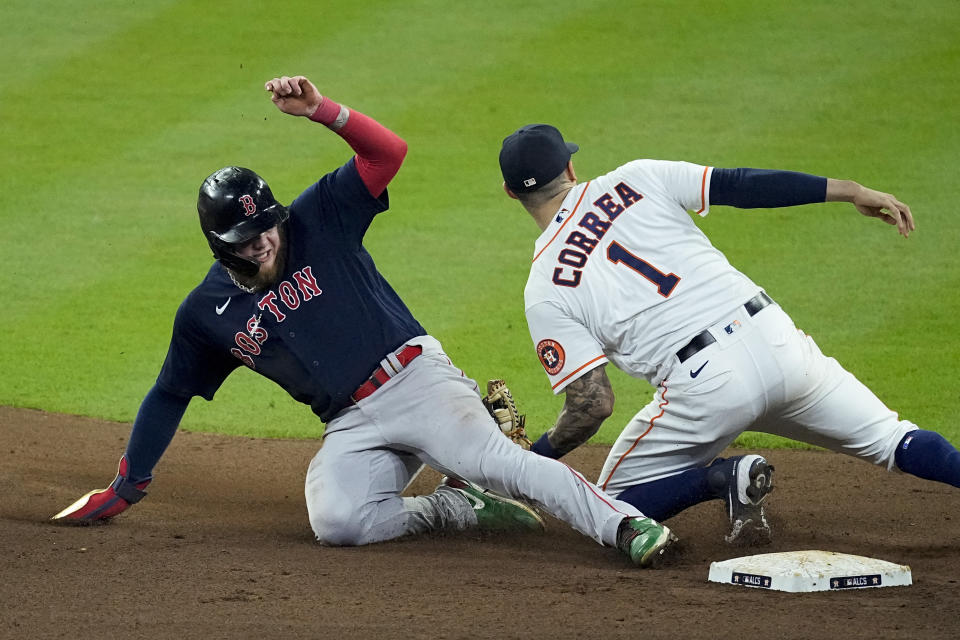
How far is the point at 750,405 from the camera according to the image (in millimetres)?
4102

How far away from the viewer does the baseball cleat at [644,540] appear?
12.6 feet

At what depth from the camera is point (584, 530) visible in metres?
4.05

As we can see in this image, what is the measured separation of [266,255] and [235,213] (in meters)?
0.19

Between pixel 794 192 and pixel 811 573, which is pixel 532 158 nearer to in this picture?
pixel 794 192

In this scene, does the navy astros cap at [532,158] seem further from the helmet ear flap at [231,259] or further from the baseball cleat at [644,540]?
the baseball cleat at [644,540]

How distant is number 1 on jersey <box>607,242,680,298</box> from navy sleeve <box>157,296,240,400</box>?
1.52 metres

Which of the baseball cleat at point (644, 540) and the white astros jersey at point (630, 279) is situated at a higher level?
the white astros jersey at point (630, 279)

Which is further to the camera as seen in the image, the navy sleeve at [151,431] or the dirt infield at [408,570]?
the navy sleeve at [151,431]

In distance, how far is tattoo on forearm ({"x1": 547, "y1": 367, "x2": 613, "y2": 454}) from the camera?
4145mm

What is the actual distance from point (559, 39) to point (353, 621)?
8113mm

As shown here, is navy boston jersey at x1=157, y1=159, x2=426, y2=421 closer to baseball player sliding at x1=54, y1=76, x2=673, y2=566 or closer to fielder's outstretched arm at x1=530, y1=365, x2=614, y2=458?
baseball player sliding at x1=54, y1=76, x2=673, y2=566

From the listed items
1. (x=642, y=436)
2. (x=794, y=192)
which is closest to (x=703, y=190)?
(x=794, y=192)

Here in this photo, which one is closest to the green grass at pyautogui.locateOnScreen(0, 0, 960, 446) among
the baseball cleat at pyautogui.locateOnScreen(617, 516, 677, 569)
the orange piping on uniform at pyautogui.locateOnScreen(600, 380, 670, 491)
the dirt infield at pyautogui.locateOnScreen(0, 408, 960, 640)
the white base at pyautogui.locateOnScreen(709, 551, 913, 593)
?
the dirt infield at pyautogui.locateOnScreen(0, 408, 960, 640)

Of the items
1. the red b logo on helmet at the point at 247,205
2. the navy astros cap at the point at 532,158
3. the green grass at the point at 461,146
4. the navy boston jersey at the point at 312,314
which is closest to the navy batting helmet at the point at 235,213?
the red b logo on helmet at the point at 247,205
